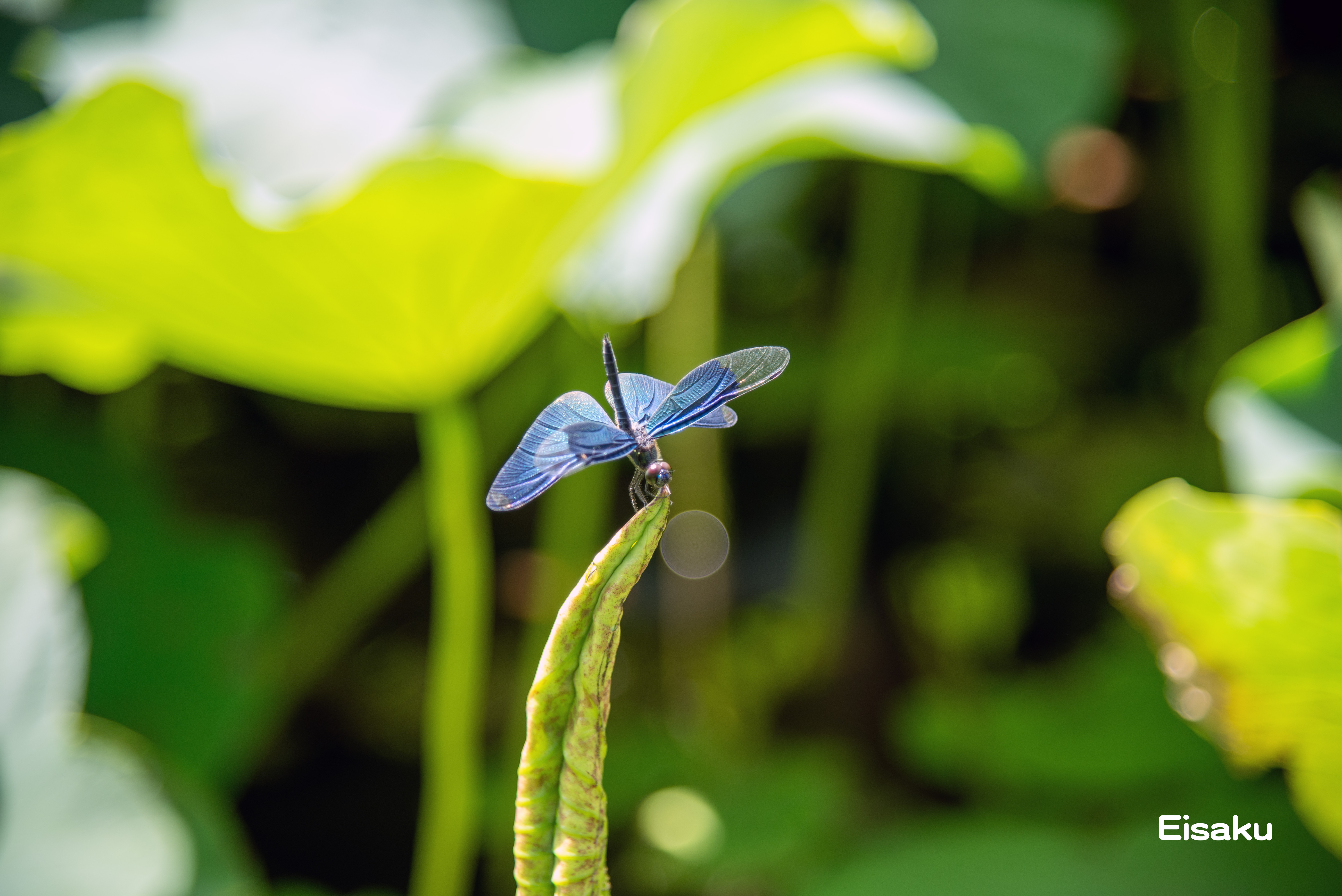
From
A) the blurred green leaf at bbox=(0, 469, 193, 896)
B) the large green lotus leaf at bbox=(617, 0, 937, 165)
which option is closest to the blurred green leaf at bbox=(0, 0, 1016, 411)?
the large green lotus leaf at bbox=(617, 0, 937, 165)

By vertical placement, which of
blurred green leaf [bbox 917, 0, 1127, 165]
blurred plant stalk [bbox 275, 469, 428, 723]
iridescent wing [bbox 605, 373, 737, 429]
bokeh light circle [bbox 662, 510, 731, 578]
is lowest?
iridescent wing [bbox 605, 373, 737, 429]

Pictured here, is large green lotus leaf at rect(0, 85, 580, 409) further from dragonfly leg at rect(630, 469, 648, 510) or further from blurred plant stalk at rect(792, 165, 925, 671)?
blurred plant stalk at rect(792, 165, 925, 671)

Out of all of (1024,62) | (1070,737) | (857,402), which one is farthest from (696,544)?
(1024,62)

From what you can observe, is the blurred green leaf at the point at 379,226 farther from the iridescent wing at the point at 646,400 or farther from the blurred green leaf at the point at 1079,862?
the blurred green leaf at the point at 1079,862

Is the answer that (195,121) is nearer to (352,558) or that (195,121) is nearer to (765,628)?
(352,558)

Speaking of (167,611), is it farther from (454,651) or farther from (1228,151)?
(1228,151)

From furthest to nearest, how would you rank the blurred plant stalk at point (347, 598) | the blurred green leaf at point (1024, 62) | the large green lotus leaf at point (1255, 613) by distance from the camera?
the blurred plant stalk at point (347, 598) → the blurred green leaf at point (1024, 62) → the large green lotus leaf at point (1255, 613)

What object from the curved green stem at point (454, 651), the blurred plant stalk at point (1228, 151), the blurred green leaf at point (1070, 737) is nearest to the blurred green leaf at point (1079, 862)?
the blurred green leaf at point (1070, 737)
